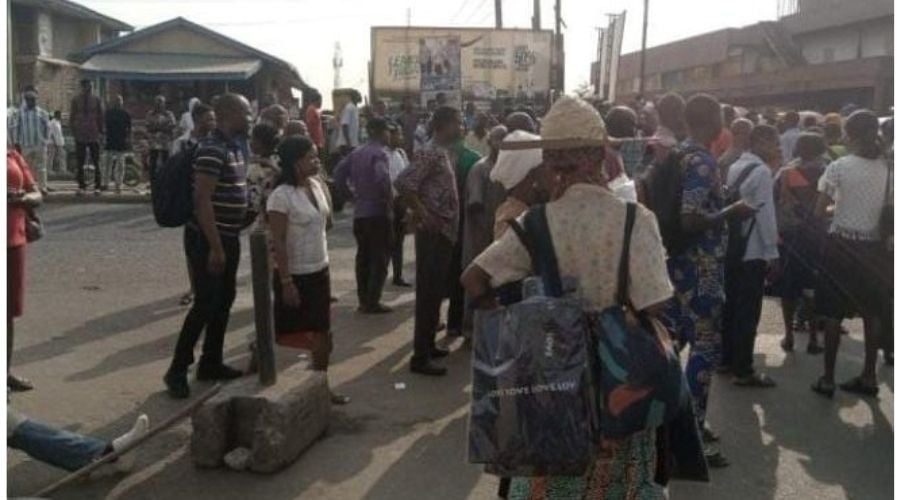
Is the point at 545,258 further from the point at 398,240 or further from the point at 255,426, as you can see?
the point at 398,240

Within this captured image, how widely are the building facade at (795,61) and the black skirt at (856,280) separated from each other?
27.0m

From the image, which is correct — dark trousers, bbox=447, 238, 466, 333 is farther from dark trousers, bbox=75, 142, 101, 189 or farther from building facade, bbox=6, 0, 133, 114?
building facade, bbox=6, 0, 133, 114

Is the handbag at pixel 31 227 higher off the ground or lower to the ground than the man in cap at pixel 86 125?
lower

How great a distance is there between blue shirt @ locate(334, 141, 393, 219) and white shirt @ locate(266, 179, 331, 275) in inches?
99.2

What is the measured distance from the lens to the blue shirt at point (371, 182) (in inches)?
317

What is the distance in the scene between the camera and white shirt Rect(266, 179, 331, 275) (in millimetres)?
5371

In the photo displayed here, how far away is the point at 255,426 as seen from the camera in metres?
4.64

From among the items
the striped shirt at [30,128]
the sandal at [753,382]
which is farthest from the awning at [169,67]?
the sandal at [753,382]

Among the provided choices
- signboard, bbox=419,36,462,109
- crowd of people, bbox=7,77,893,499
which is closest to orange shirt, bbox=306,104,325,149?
signboard, bbox=419,36,462,109

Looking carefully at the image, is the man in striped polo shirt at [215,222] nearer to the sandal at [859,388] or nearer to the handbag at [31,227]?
the handbag at [31,227]

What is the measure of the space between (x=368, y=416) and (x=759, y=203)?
8.61 feet

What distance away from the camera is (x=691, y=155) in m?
4.54

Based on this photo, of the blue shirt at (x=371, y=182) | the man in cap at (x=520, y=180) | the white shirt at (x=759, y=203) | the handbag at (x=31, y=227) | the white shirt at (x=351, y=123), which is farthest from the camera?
the white shirt at (x=351, y=123)

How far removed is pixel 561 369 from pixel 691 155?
6.99 ft
